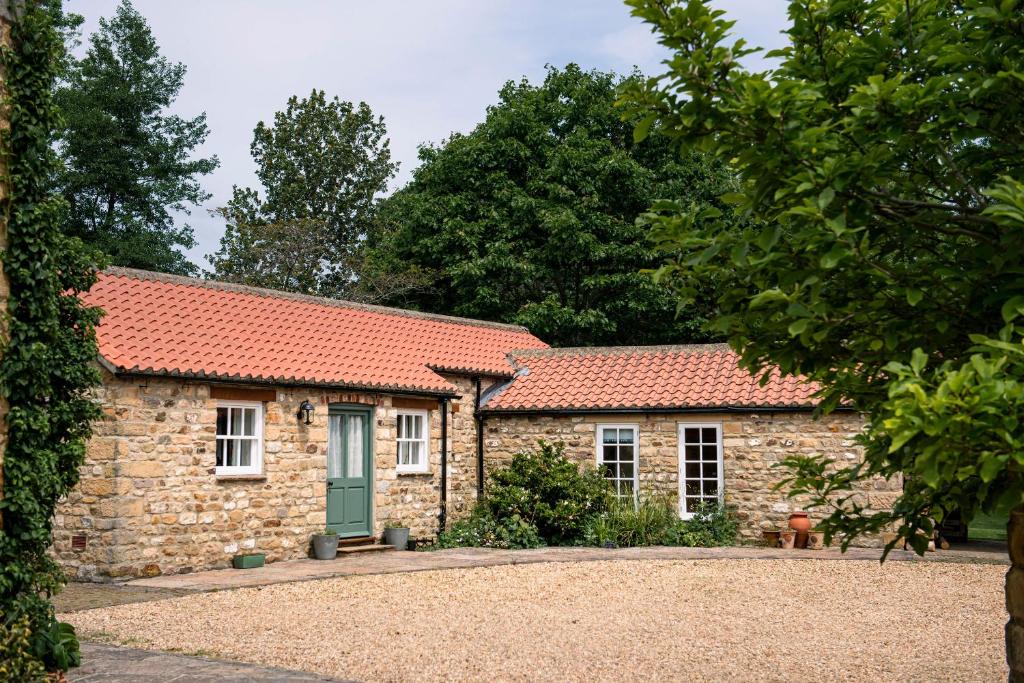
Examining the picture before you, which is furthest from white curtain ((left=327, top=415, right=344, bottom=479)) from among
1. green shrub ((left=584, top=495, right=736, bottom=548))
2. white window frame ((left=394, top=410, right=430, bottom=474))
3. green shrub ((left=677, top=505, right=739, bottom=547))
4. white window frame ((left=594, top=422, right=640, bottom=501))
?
green shrub ((left=677, top=505, right=739, bottom=547))

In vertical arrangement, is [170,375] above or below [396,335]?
below

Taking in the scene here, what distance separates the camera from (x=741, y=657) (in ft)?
27.9

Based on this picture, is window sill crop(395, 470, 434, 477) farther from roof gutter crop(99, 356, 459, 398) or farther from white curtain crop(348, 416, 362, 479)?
roof gutter crop(99, 356, 459, 398)

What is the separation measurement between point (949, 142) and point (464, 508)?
1566 centimetres

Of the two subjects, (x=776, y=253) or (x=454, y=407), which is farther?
(x=454, y=407)

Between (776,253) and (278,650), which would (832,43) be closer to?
(776,253)

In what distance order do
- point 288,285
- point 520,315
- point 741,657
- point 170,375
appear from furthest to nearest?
point 288,285 → point 520,315 → point 170,375 → point 741,657

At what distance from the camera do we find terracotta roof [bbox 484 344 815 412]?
58.7ft

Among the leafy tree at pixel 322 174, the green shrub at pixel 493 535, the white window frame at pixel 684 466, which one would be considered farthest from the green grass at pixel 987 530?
the leafy tree at pixel 322 174

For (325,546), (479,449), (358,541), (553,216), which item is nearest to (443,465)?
(479,449)

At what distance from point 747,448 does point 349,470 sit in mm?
7034

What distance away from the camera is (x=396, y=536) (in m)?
17.2

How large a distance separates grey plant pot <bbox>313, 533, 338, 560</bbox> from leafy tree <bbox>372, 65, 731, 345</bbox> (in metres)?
13.3

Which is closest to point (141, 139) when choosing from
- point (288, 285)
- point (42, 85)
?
point (288, 285)
